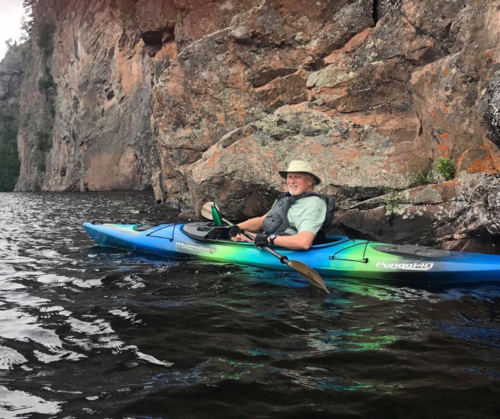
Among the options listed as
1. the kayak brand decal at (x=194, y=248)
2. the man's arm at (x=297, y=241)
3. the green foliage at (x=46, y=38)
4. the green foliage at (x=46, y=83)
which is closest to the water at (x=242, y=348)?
the man's arm at (x=297, y=241)

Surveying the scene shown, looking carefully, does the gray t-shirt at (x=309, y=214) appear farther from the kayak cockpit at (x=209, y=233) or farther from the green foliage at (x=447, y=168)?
the green foliage at (x=447, y=168)

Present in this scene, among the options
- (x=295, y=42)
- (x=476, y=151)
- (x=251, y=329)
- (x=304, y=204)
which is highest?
(x=295, y=42)

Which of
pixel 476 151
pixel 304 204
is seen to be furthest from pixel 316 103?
pixel 304 204

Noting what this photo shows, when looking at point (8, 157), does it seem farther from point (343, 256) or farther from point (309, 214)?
point (343, 256)

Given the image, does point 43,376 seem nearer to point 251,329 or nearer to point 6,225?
point 251,329

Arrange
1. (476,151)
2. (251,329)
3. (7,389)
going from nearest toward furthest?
(7,389)
(251,329)
(476,151)

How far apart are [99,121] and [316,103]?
29.6m

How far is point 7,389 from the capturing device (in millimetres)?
2584

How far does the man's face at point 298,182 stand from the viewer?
5.75m

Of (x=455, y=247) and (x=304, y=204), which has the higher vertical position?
(x=304, y=204)

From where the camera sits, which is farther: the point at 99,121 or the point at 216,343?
the point at 99,121

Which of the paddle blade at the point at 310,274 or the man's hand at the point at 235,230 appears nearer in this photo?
the paddle blade at the point at 310,274

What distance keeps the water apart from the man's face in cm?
115

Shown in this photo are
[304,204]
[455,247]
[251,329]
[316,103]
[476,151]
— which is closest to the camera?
[251,329]
